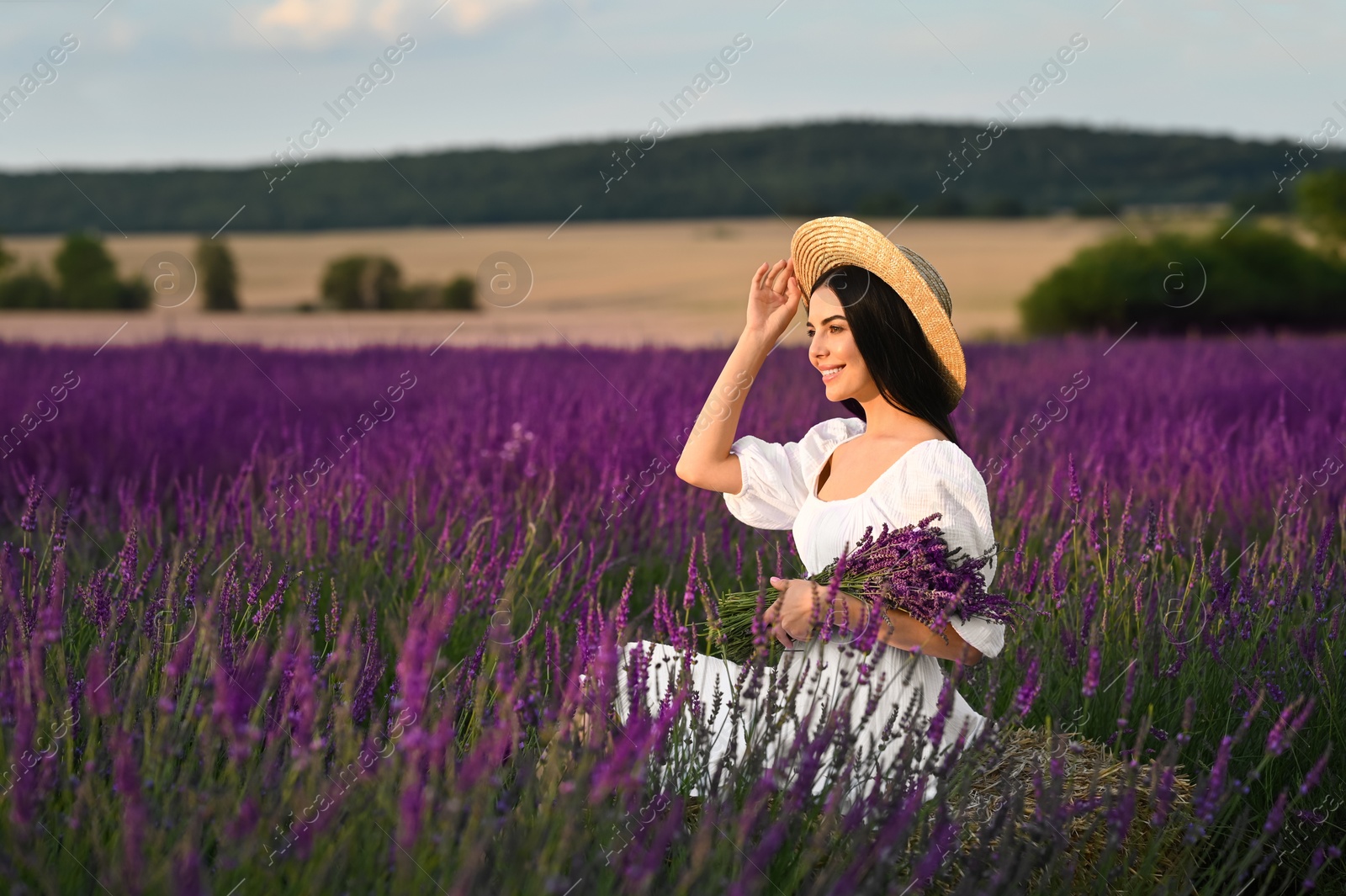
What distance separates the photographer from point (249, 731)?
1.41 metres

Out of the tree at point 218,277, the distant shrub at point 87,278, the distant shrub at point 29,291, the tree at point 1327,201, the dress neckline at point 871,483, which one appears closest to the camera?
the dress neckline at point 871,483

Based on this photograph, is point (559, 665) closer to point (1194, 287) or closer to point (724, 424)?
point (724, 424)

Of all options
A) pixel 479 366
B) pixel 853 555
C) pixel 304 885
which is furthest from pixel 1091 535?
pixel 479 366

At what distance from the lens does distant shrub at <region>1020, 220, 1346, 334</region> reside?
19.0 m

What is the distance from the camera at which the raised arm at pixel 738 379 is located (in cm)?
255

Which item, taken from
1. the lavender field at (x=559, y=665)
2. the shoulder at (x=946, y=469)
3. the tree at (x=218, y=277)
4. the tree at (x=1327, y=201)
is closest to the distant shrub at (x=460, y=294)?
the tree at (x=218, y=277)

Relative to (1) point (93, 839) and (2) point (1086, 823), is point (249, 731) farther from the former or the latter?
(2) point (1086, 823)

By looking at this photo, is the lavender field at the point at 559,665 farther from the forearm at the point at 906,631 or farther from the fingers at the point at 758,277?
the fingers at the point at 758,277

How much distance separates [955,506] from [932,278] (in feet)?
1.62

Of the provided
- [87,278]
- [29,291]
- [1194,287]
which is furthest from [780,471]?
[29,291]

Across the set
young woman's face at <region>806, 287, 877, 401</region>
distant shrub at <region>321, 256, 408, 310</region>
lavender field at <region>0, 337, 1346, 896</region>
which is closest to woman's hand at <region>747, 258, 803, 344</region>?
young woman's face at <region>806, 287, 877, 401</region>

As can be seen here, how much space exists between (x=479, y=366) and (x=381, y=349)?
245 cm

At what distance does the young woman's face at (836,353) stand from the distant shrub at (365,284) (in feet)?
83.2

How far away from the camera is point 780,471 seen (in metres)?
2.60
